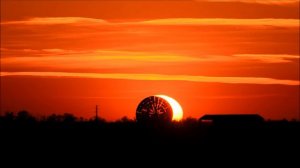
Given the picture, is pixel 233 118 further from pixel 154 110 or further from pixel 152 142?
pixel 152 142

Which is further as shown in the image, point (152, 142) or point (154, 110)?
point (154, 110)

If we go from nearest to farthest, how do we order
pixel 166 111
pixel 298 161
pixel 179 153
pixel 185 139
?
pixel 298 161
pixel 179 153
pixel 185 139
pixel 166 111

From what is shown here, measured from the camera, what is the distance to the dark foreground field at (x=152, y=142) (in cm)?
3825

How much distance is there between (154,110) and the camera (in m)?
69.9

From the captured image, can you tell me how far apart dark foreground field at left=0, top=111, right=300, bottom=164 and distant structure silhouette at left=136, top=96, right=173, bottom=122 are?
12.3m

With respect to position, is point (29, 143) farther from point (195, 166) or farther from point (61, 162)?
point (195, 166)

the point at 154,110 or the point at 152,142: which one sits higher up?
the point at 154,110

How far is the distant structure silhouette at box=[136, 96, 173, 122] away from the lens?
227ft

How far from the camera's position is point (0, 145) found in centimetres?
4109

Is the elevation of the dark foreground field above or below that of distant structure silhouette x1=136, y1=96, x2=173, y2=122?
below

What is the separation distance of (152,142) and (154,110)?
83.7ft

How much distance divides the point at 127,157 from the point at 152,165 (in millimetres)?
2665

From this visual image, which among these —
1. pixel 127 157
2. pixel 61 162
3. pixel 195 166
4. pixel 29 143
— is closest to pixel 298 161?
pixel 195 166

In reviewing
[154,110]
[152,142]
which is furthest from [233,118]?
[152,142]
